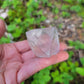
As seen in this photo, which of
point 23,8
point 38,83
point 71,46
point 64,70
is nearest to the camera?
point 38,83

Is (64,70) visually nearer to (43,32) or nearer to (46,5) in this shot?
(43,32)

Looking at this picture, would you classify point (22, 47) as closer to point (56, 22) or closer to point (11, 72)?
point (11, 72)

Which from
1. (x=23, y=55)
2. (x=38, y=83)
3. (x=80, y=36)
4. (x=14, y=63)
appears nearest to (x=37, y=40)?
(x=23, y=55)

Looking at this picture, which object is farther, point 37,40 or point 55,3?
point 55,3

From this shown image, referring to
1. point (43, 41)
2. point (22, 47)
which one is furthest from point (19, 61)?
point (43, 41)

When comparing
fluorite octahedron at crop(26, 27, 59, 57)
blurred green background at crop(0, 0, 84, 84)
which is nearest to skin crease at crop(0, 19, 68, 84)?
fluorite octahedron at crop(26, 27, 59, 57)

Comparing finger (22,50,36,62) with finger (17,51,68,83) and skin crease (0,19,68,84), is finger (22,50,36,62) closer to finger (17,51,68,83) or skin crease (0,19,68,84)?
skin crease (0,19,68,84)
